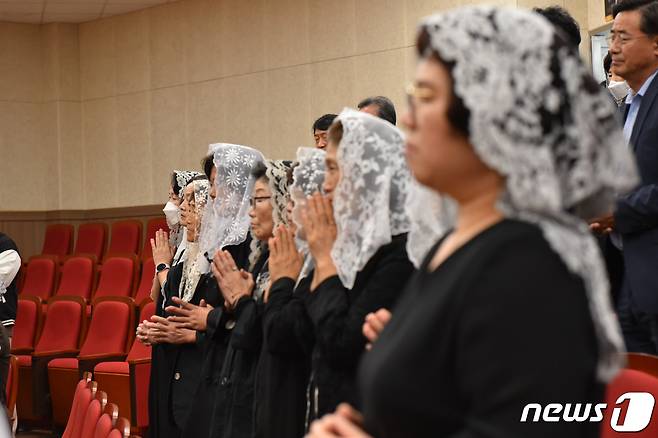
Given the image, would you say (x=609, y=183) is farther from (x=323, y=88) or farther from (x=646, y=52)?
(x=323, y=88)

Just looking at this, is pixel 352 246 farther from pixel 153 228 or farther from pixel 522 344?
pixel 153 228

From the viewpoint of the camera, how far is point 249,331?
3.33m

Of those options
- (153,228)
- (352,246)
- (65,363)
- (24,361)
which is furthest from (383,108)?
(153,228)

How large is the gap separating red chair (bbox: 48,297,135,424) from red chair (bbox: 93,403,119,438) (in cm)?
337

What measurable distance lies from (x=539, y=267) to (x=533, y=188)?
0.10 m

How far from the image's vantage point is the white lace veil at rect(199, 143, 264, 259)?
13.3 feet

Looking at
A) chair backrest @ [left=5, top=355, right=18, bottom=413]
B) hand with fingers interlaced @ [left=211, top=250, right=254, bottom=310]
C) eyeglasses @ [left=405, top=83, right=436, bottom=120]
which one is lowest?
chair backrest @ [left=5, top=355, right=18, bottom=413]

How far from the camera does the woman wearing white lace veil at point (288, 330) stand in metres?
2.84

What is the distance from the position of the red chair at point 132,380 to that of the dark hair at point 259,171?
2376 millimetres

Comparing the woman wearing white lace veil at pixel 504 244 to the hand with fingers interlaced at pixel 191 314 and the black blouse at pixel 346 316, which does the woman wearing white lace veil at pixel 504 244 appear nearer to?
the black blouse at pixel 346 316

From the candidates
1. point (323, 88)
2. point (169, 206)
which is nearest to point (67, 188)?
point (323, 88)

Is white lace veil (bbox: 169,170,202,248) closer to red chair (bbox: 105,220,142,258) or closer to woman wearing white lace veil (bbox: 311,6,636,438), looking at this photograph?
woman wearing white lace veil (bbox: 311,6,636,438)

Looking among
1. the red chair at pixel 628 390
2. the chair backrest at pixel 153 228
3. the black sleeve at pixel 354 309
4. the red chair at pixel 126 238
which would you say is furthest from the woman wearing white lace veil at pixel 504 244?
the red chair at pixel 126 238

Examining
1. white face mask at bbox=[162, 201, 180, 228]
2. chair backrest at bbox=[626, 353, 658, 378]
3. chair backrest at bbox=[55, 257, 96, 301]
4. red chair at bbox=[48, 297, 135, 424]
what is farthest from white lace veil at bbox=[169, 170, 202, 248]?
chair backrest at bbox=[55, 257, 96, 301]
